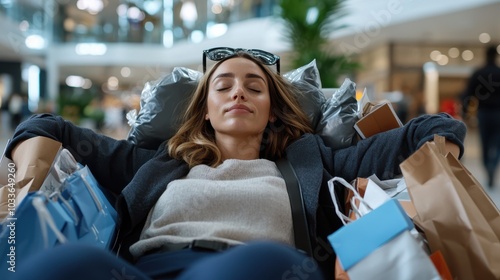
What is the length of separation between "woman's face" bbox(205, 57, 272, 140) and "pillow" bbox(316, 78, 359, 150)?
0.23 m

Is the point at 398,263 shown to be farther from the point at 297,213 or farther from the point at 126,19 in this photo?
the point at 126,19

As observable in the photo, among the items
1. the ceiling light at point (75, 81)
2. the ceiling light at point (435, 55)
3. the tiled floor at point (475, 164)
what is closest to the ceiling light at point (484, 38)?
the ceiling light at point (435, 55)

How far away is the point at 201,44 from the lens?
51.8ft

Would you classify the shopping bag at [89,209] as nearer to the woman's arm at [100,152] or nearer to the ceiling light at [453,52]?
the woman's arm at [100,152]

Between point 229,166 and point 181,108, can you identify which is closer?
point 229,166

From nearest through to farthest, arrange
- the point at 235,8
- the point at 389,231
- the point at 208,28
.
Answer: the point at 389,231, the point at 235,8, the point at 208,28

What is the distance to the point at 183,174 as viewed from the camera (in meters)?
1.55

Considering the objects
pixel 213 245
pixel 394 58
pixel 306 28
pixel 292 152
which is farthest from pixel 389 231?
pixel 394 58

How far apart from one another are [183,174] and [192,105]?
12.7 inches

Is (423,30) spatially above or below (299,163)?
above

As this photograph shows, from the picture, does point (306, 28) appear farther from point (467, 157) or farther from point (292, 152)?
point (467, 157)

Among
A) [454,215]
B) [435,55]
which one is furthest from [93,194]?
[435,55]

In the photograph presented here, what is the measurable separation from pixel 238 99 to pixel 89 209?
59 cm

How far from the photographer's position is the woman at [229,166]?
129cm
